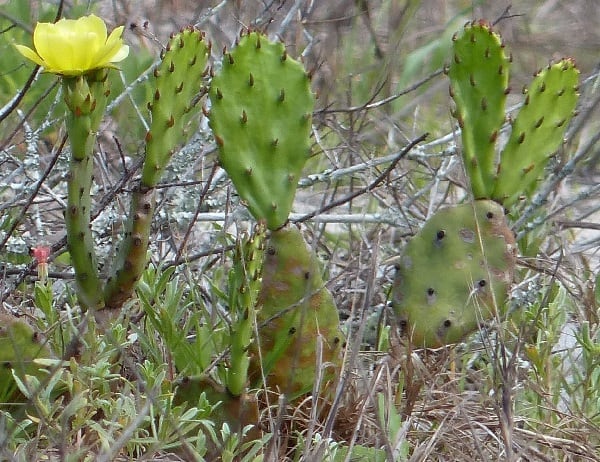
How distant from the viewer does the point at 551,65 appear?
6.75 feet

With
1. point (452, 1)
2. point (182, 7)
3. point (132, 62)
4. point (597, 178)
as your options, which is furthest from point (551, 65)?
point (452, 1)

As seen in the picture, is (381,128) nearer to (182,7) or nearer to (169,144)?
(182,7)

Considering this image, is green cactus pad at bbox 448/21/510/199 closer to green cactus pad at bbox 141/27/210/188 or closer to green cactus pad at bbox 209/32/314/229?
green cactus pad at bbox 209/32/314/229

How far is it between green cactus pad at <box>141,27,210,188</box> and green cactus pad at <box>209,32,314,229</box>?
0.06m

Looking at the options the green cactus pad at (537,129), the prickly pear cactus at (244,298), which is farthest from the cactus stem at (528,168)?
the prickly pear cactus at (244,298)

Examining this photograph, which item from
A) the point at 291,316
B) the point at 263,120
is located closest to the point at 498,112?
the point at 263,120

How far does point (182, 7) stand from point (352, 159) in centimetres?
179

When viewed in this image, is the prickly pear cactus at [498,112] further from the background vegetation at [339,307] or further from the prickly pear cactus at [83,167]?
the prickly pear cactus at [83,167]

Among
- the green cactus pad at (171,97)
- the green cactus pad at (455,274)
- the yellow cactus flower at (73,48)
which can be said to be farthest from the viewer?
the green cactus pad at (455,274)

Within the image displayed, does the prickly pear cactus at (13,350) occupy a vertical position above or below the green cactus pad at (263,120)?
below

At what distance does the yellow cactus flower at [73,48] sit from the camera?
1.47 meters

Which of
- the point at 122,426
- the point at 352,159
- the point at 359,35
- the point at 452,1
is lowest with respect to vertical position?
the point at 122,426

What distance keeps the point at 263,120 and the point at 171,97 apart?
189 millimetres

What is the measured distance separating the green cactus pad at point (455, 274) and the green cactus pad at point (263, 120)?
41 centimetres
